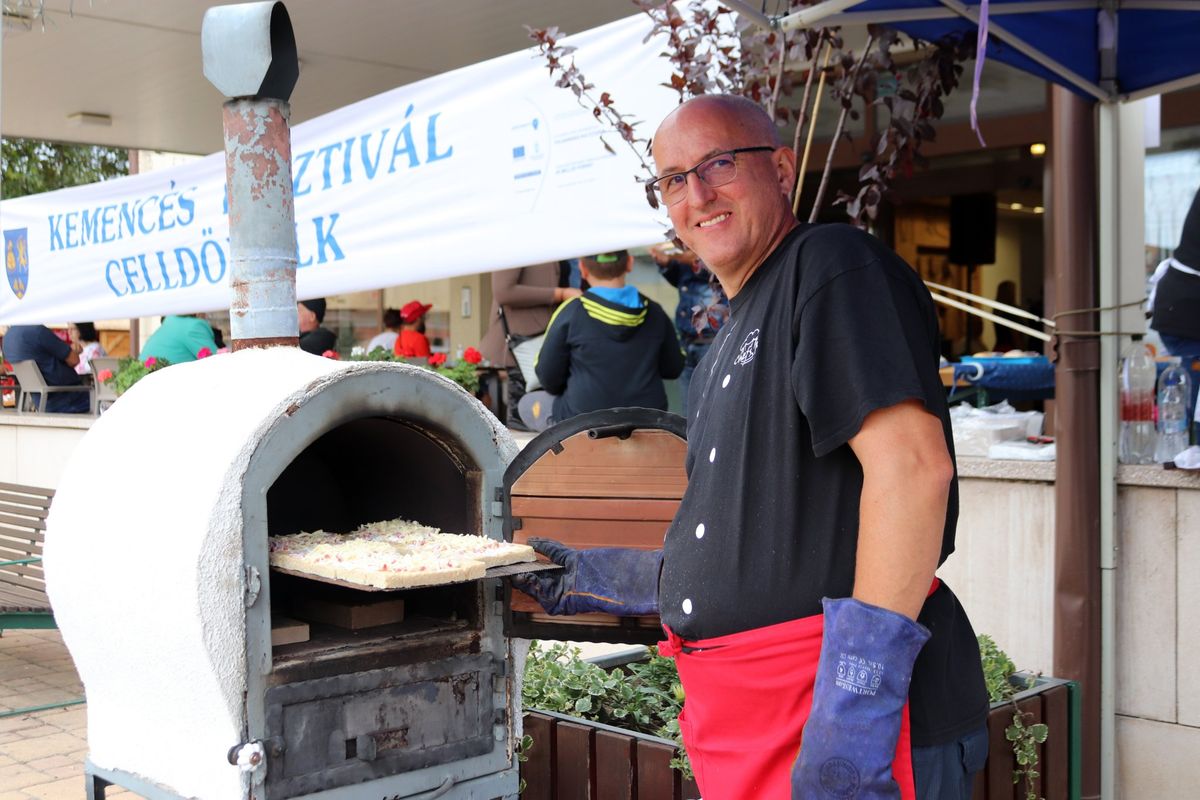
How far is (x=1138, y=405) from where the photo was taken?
4391mm

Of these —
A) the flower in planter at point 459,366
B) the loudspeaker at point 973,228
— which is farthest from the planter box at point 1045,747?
the loudspeaker at point 973,228

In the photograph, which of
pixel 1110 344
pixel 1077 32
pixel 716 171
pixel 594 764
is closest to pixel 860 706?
pixel 716 171

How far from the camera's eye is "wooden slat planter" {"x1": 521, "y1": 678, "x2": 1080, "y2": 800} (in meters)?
3.44

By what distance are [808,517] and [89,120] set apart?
1114 centimetres

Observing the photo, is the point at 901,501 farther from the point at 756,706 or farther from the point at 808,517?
the point at 756,706

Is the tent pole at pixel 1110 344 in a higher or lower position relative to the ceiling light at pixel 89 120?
lower

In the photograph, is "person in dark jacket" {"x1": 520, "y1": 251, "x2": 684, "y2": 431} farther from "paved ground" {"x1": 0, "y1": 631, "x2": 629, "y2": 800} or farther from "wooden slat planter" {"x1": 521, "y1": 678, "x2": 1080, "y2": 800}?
"wooden slat planter" {"x1": 521, "y1": 678, "x2": 1080, "y2": 800}

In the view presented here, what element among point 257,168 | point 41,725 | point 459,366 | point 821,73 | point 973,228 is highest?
point 973,228

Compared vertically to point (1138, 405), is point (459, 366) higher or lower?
higher

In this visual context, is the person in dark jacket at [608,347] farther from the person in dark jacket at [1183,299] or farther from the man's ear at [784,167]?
the man's ear at [784,167]

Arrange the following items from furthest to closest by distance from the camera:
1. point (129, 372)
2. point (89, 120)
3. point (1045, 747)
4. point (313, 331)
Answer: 1. point (89, 120)
2. point (129, 372)
3. point (313, 331)
4. point (1045, 747)

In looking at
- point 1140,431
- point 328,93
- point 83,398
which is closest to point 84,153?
point 83,398

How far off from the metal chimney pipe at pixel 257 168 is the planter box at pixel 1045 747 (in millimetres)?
2423

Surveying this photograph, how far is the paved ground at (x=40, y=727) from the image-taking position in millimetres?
4664
